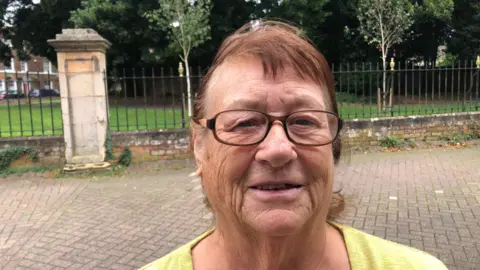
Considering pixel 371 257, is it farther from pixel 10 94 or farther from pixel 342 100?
pixel 10 94

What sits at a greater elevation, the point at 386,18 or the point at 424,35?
the point at 424,35

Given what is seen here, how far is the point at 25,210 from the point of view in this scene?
6.24 meters

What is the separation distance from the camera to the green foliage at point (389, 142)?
9.95 metres

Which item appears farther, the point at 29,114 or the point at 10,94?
the point at 10,94

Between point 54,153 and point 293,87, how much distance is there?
27.2 feet

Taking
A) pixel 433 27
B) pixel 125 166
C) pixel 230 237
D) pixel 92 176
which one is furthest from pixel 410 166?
pixel 433 27

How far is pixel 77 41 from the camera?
802 cm

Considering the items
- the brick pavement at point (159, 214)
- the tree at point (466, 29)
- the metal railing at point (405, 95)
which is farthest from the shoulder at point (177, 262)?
the tree at point (466, 29)

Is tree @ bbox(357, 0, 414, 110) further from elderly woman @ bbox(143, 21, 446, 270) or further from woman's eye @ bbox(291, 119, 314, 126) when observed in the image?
woman's eye @ bbox(291, 119, 314, 126)

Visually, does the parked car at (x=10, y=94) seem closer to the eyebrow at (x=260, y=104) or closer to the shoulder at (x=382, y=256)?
the eyebrow at (x=260, y=104)

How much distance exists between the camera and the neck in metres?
1.25

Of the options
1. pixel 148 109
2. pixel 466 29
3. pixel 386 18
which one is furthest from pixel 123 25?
pixel 466 29

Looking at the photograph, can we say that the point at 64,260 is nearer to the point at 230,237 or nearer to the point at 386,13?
the point at 230,237

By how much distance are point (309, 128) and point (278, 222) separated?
29cm
